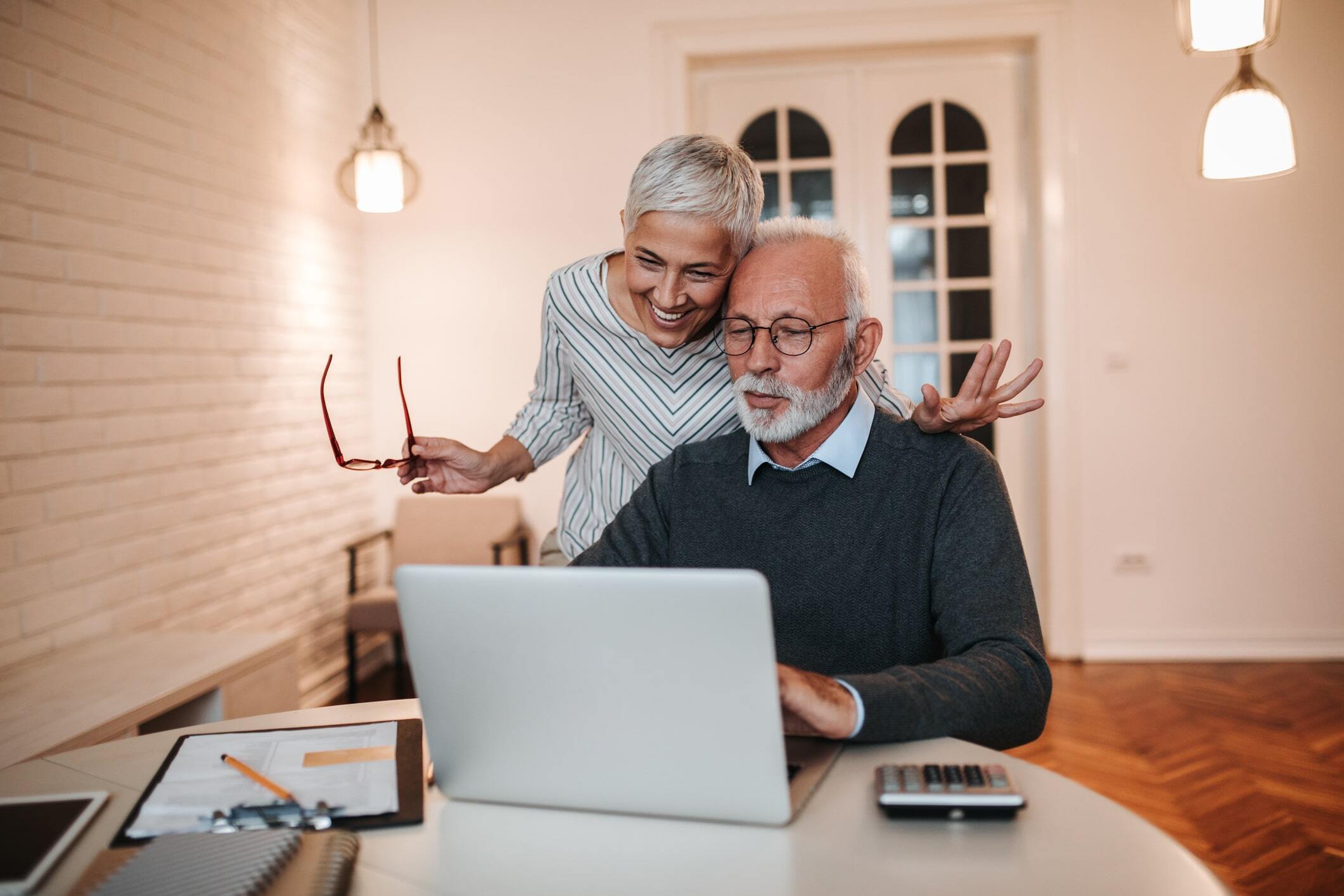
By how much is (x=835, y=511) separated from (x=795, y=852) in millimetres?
690

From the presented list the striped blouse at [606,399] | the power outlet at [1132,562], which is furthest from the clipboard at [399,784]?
the power outlet at [1132,562]

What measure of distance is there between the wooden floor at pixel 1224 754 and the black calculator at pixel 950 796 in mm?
1603

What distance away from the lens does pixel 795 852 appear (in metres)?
0.90

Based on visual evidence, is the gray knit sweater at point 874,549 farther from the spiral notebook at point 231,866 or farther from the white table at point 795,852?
the spiral notebook at point 231,866

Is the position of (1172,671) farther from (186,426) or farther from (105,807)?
(105,807)

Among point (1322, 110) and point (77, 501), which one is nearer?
point (77, 501)

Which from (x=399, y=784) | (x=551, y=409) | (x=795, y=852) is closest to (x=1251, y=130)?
(x=551, y=409)

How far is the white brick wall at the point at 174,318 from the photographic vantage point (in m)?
2.53

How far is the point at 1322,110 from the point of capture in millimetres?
4078

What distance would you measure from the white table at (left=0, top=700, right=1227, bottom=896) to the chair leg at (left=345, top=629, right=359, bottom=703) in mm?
2951

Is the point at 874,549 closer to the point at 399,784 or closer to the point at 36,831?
the point at 399,784

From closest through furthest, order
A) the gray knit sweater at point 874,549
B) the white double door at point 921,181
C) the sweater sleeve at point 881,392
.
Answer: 1. the gray knit sweater at point 874,549
2. the sweater sleeve at point 881,392
3. the white double door at point 921,181

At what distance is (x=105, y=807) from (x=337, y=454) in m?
0.49

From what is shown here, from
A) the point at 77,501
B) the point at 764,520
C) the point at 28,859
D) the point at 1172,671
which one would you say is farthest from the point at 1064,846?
the point at 1172,671
